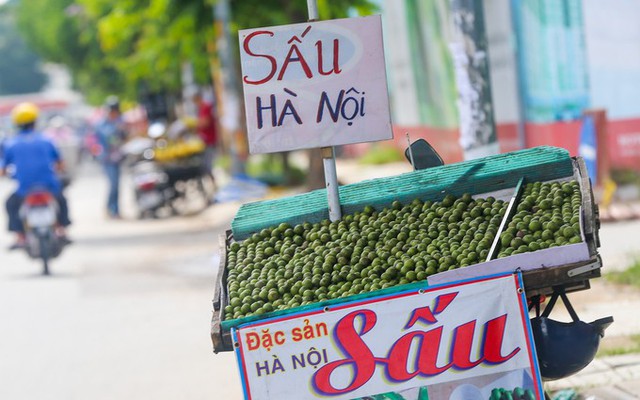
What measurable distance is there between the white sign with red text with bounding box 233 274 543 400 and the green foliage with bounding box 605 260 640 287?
4141mm

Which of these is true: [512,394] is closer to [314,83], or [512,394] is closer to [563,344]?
[563,344]

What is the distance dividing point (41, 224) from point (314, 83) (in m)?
8.04

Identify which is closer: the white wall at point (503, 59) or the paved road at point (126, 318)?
the paved road at point (126, 318)

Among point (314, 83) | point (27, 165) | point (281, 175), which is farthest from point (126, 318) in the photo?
point (281, 175)

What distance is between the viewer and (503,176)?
5.39 meters

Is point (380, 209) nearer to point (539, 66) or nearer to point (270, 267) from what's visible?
point (270, 267)

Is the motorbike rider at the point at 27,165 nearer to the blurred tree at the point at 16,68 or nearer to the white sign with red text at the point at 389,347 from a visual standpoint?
the white sign with red text at the point at 389,347

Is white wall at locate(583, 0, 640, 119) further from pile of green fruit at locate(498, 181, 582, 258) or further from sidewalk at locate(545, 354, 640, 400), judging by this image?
pile of green fruit at locate(498, 181, 582, 258)

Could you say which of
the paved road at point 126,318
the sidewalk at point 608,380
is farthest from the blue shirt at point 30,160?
the sidewalk at point 608,380

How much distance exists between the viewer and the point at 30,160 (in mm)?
12633

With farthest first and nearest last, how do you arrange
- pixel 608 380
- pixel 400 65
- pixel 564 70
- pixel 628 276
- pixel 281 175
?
pixel 281 175 → pixel 400 65 → pixel 564 70 → pixel 628 276 → pixel 608 380

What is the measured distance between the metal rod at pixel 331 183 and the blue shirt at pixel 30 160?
7.87 meters

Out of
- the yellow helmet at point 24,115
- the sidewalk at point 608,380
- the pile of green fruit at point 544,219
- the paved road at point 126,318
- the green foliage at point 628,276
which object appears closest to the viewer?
the pile of green fruit at point 544,219

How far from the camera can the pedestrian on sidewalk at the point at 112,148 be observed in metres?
19.5
